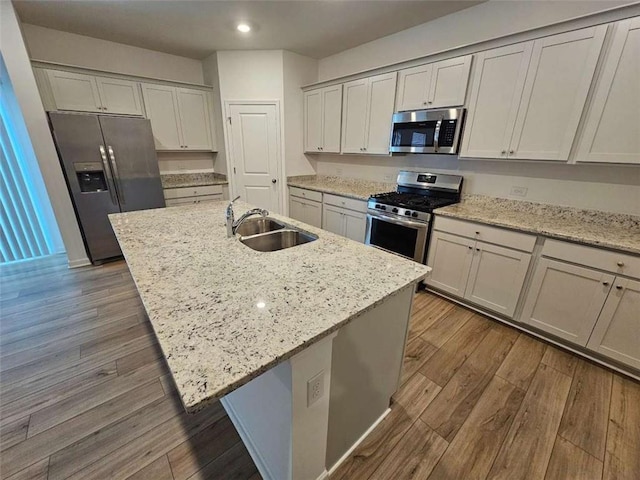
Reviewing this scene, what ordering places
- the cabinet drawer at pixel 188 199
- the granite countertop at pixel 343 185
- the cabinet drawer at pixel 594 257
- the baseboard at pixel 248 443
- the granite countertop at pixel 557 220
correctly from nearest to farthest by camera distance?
the baseboard at pixel 248 443
the cabinet drawer at pixel 594 257
the granite countertop at pixel 557 220
the granite countertop at pixel 343 185
the cabinet drawer at pixel 188 199

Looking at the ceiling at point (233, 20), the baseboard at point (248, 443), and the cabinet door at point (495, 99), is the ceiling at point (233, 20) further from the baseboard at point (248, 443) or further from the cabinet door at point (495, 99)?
the baseboard at point (248, 443)

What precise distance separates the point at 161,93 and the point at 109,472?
412 cm

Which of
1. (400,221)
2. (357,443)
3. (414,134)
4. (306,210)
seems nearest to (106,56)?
(306,210)

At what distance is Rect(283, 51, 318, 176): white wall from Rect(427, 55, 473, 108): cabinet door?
2.04 metres

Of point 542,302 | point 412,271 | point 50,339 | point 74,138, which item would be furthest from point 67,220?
point 542,302

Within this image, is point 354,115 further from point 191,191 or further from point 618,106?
point 191,191

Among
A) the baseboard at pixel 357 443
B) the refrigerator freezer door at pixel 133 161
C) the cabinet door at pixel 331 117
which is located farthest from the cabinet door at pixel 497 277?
the refrigerator freezer door at pixel 133 161

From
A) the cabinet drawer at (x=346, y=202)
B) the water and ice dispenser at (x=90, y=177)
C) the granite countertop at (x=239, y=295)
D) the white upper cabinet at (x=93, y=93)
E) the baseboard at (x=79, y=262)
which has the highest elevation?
the white upper cabinet at (x=93, y=93)

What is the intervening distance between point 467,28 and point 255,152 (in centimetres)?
292

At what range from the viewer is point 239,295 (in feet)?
3.37

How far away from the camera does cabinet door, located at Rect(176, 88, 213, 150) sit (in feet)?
12.6

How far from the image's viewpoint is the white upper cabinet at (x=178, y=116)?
3641mm

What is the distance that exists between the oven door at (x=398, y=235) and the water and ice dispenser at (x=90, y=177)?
3.21 metres

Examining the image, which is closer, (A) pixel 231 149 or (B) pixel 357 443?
(B) pixel 357 443
